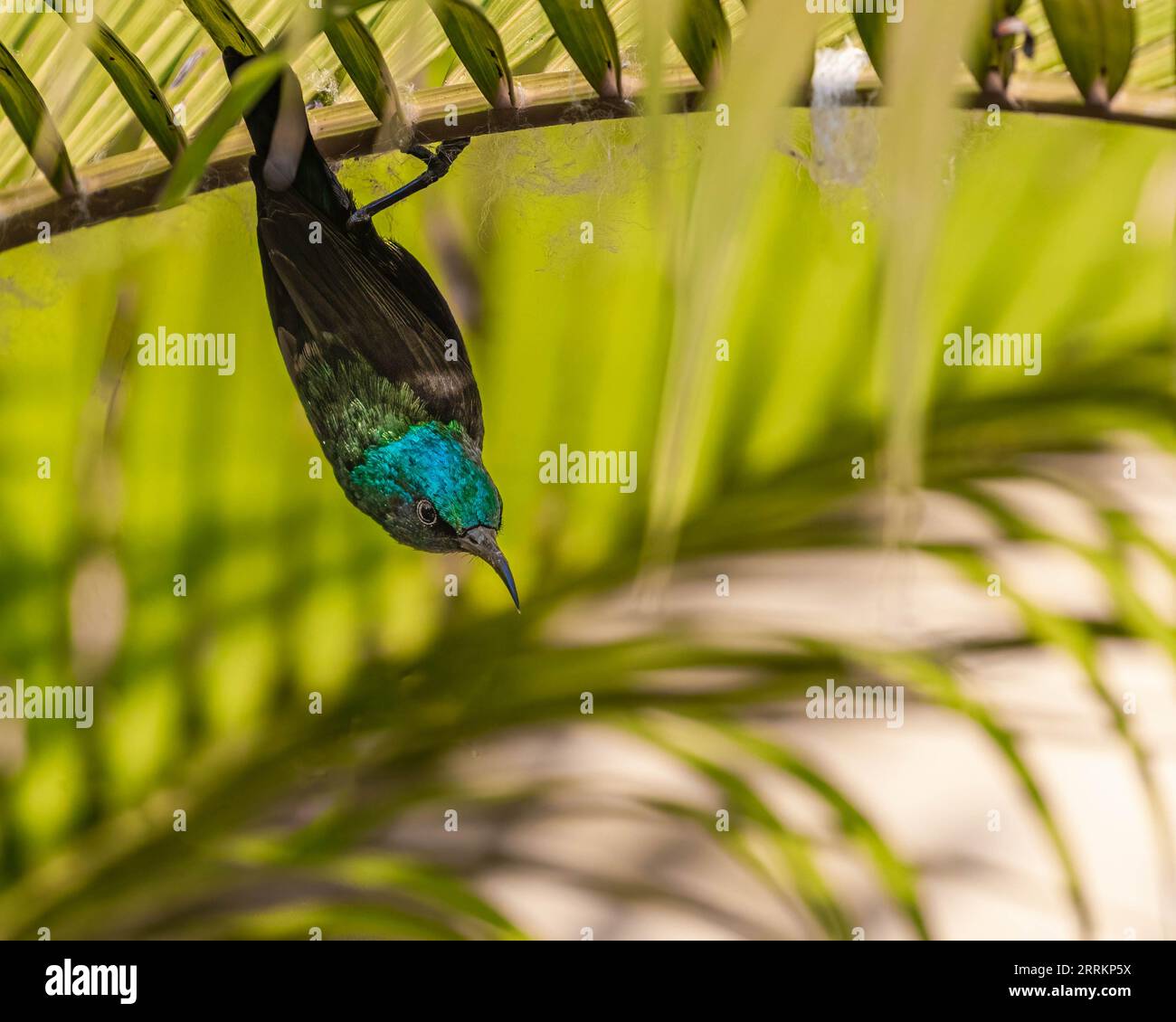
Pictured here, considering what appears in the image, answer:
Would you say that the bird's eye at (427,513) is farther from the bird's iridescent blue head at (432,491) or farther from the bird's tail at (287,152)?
the bird's tail at (287,152)

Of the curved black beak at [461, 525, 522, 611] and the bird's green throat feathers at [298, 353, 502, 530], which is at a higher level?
the bird's green throat feathers at [298, 353, 502, 530]

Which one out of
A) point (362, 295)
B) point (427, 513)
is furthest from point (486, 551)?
point (362, 295)

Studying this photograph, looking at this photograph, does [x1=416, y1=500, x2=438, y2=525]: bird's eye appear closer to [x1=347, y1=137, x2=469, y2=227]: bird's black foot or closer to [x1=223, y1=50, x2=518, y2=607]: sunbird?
[x1=223, y1=50, x2=518, y2=607]: sunbird

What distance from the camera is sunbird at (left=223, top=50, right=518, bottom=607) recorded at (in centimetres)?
51

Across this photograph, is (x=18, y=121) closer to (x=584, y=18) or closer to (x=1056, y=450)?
(x=584, y=18)

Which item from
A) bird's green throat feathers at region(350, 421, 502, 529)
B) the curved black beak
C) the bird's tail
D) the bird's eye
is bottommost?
the curved black beak

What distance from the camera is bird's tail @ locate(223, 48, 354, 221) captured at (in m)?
0.47

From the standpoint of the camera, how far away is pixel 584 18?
39 cm

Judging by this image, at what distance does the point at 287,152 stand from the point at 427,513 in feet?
0.74

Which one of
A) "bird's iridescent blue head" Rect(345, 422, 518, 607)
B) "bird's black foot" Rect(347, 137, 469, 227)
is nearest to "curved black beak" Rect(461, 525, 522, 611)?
"bird's iridescent blue head" Rect(345, 422, 518, 607)

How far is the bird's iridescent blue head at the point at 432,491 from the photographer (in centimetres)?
53

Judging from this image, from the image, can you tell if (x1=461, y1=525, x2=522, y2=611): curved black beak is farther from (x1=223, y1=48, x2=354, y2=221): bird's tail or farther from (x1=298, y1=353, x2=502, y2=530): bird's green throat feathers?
(x1=223, y1=48, x2=354, y2=221): bird's tail

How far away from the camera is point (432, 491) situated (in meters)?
0.53
